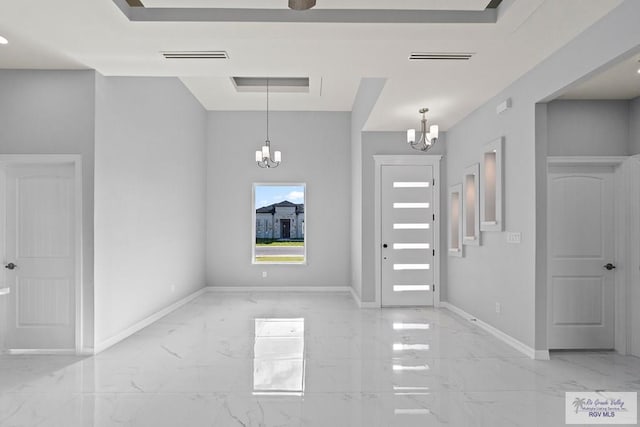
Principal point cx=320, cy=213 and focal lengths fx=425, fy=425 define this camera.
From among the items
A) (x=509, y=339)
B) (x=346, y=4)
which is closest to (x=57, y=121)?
(x=346, y=4)

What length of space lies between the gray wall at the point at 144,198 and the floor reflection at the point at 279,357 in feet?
5.48

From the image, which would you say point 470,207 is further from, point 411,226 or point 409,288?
point 409,288

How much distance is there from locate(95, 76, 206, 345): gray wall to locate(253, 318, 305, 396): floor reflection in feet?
5.48

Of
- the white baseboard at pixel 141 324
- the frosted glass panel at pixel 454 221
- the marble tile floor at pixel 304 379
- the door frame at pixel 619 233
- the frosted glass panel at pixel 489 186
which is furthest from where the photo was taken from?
the frosted glass panel at pixel 454 221

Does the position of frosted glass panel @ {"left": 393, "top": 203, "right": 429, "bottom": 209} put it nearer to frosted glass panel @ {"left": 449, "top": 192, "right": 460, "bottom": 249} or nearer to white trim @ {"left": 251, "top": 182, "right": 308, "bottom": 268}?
frosted glass panel @ {"left": 449, "top": 192, "right": 460, "bottom": 249}

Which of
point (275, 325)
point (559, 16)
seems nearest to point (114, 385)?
point (275, 325)

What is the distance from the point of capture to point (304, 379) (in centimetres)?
381

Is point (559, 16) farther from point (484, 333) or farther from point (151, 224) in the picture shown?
point (151, 224)

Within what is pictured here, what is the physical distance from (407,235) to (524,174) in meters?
2.77

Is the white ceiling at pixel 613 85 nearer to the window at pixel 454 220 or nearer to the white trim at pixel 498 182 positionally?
the white trim at pixel 498 182

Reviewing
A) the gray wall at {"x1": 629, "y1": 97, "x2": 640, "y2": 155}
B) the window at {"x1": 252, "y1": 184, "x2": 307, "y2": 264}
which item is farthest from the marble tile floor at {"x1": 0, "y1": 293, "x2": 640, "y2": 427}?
the window at {"x1": 252, "y1": 184, "x2": 307, "y2": 264}

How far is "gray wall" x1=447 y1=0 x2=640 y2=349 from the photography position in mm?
3319

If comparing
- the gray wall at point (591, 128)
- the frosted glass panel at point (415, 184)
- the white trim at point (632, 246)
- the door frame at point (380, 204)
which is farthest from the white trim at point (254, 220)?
the white trim at point (632, 246)

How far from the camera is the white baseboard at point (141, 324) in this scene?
4.71 metres
